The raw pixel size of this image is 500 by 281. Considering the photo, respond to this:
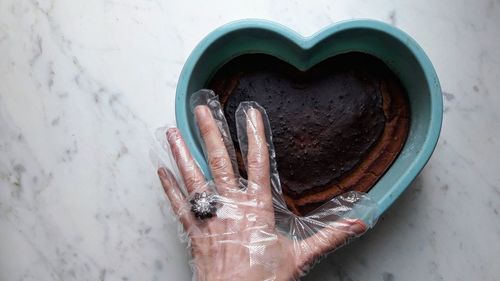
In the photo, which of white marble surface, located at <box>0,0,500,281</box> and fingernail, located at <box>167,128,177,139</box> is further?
white marble surface, located at <box>0,0,500,281</box>

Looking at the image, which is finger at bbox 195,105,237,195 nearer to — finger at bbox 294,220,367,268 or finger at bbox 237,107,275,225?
finger at bbox 237,107,275,225

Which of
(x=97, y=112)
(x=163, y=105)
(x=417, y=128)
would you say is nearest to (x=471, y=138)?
(x=417, y=128)

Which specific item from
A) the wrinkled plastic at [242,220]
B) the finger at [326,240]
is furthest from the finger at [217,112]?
the finger at [326,240]

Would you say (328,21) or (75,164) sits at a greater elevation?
(328,21)

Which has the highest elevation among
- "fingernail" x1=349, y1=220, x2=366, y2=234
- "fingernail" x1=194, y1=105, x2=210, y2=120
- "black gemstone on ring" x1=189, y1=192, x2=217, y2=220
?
"fingernail" x1=194, y1=105, x2=210, y2=120

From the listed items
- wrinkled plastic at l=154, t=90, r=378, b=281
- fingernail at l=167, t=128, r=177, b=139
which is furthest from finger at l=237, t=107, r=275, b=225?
fingernail at l=167, t=128, r=177, b=139

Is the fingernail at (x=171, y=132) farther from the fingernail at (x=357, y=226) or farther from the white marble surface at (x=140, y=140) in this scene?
the fingernail at (x=357, y=226)

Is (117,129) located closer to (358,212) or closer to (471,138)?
(358,212)
